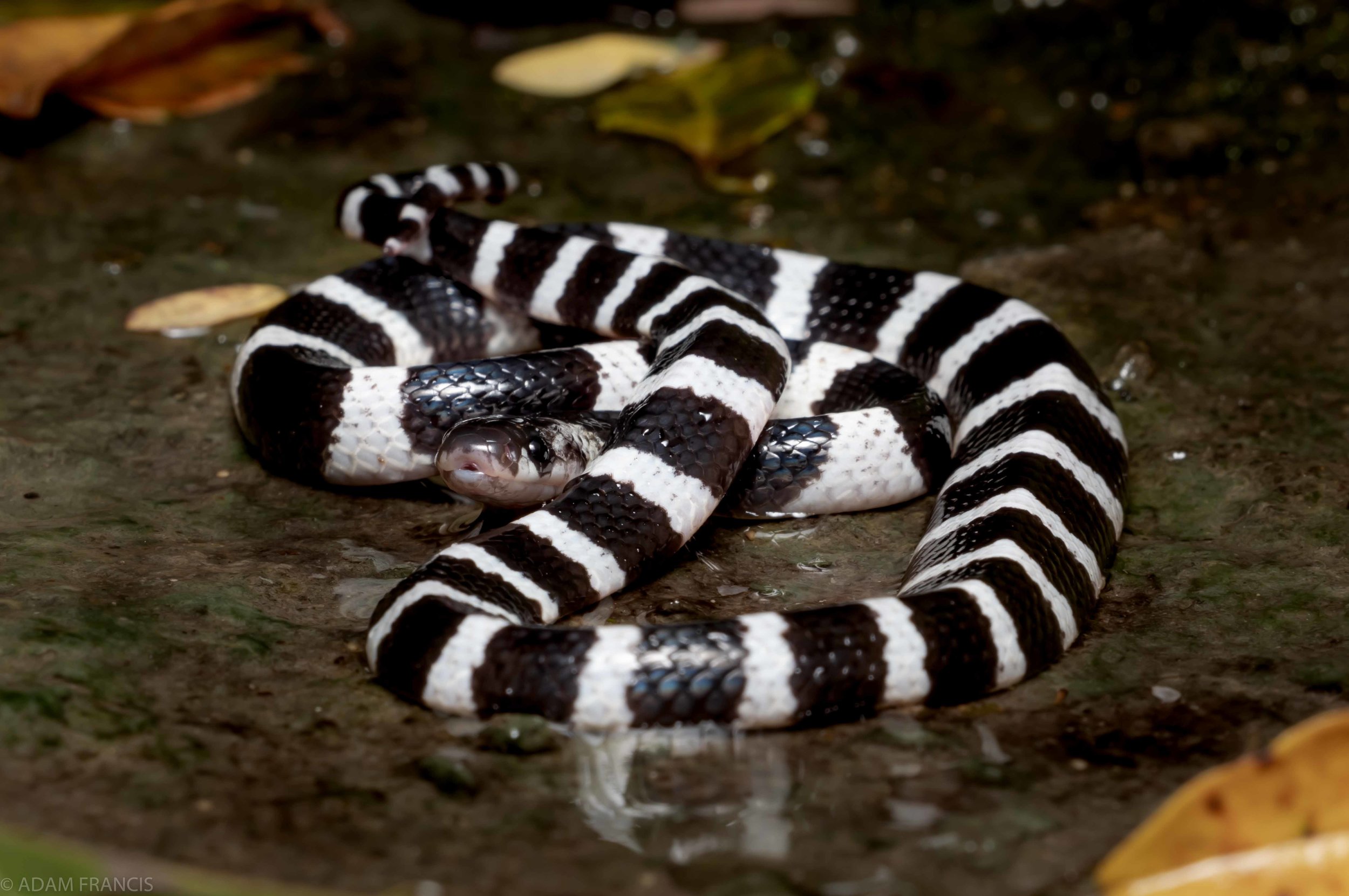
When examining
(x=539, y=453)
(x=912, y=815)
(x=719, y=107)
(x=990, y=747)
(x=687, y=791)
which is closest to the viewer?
(x=912, y=815)

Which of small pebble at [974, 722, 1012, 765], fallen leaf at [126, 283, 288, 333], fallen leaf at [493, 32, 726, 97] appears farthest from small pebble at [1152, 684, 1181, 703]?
fallen leaf at [493, 32, 726, 97]

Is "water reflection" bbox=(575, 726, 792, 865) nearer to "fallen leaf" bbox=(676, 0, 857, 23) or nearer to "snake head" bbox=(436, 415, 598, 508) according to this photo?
"snake head" bbox=(436, 415, 598, 508)

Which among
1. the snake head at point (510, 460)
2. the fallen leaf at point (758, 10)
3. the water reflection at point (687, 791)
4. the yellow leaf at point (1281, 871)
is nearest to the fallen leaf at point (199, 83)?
the fallen leaf at point (758, 10)

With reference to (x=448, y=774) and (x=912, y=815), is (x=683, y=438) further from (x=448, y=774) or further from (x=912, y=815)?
(x=912, y=815)

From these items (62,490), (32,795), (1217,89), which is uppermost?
(1217,89)

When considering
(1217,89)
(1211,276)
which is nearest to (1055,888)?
(1211,276)

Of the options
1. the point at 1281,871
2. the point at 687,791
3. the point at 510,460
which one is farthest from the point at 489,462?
the point at 1281,871

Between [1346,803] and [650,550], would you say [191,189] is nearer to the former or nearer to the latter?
[650,550]
